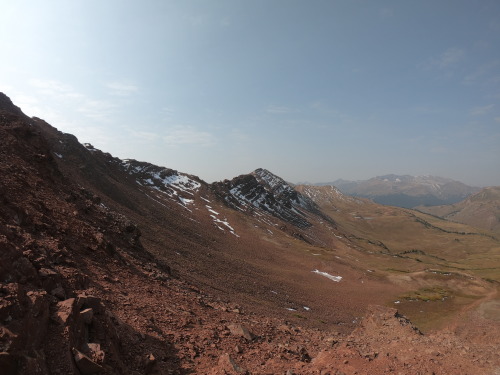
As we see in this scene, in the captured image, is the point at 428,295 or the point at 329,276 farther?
the point at 329,276

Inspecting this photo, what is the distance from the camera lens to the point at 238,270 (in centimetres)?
5003

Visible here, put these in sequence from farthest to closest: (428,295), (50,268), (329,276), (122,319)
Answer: (329,276) < (428,295) < (122,319) < (50,268)

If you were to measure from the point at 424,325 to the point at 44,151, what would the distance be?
54562 millimetres

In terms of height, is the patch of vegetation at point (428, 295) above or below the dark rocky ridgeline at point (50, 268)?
below

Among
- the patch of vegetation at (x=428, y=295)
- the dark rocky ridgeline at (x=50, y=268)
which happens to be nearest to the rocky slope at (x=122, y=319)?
the dark rocky ridgeline at (x=50, y=268)

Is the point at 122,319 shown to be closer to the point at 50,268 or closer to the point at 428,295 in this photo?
the point at 50,268

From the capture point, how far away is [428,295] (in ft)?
209

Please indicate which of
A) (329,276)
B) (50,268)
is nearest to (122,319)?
(50,268)

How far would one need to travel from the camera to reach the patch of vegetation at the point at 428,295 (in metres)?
60.6

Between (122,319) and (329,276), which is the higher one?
(122,319)

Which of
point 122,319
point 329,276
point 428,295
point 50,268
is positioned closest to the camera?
point 50,268

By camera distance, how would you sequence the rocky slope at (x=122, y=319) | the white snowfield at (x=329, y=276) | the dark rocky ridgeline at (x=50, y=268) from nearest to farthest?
the dark rocky ridgeline at (x=50, y=268) → the rocky slope at (x=122, y=319) → the white snowfield at (x=329, y=276)

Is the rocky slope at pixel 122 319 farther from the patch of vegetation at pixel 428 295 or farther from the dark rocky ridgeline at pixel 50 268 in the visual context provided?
the patch of vegetation at pixel 428 295

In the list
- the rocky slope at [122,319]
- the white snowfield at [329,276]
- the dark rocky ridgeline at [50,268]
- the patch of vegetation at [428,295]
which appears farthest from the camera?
the white snowfield at [329,276]
